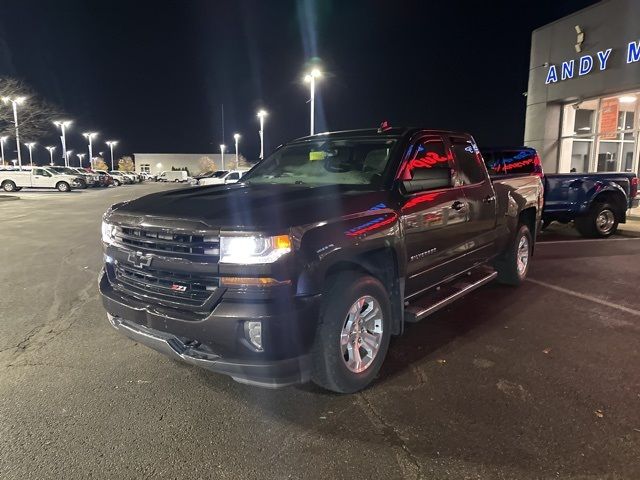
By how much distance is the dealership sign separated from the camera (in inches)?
619

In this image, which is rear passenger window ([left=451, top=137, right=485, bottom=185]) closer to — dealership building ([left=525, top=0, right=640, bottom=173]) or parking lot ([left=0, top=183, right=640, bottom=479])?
parking lot ([left=0, top=183, right=640, bottom=479])

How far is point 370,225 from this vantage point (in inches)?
143

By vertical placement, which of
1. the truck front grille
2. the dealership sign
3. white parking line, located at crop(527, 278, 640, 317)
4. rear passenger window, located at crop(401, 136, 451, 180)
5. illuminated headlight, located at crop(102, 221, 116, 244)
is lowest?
white parking line, located at crop(527, 278, 640, 317)

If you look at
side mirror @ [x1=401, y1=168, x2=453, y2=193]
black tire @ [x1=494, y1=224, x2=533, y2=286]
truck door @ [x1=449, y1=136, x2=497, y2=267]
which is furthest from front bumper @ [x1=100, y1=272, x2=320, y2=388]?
black tire @ [x1=494, y1=224, x2=533, y2=286]

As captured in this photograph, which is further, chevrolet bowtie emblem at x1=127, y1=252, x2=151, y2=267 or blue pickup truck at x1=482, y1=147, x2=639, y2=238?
blue pickup truck at x1=482, y1=147, x2=639, y2=238

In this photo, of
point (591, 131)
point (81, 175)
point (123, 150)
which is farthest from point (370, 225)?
point (123, 150)

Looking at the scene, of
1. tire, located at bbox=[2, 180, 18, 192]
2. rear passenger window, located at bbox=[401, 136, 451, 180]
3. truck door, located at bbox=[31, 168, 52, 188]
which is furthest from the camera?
truck door, located at bbox=[31, 168, 52, 188]

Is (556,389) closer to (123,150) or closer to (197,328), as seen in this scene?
(197,328)

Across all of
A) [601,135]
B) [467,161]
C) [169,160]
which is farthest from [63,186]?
[169,160]

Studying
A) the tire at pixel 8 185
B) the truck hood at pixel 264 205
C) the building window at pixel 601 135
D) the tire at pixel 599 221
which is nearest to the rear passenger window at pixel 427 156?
the truck hood at pixel 264 205

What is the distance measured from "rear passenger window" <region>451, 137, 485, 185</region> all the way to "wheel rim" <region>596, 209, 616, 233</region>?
702 centimetres

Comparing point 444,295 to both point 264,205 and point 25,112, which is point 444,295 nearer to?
point 264,205

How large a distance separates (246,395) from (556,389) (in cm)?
237

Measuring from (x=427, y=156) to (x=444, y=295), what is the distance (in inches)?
54.9
